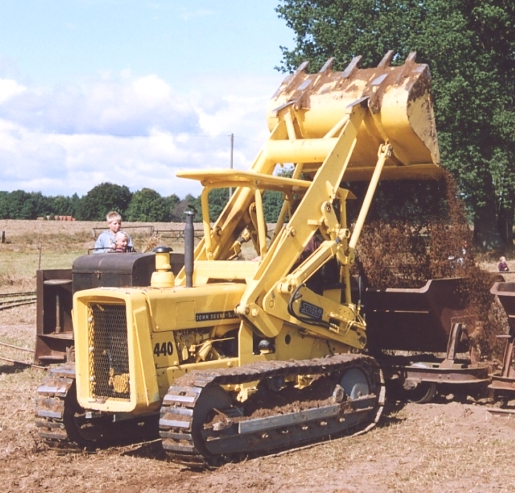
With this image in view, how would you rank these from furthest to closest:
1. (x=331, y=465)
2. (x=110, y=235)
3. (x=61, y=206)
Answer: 1. (x=61, y=206)
2. (x=110, y=235)
3. (x=331, y=465)

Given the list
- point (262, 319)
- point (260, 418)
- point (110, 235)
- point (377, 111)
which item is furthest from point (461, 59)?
point (260, 418)

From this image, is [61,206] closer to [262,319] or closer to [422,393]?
[422,393]

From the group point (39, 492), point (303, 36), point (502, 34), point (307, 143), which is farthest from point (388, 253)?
point (303, 36)

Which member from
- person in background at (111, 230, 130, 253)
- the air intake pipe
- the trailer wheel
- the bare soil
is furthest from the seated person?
the trailer wheel

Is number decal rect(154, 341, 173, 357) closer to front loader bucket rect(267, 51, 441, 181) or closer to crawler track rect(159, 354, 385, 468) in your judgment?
crawler track rect(159, 354, 385, 468)

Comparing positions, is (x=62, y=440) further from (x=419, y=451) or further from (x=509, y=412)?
(x=509, y=412)

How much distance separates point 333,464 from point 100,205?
321 feet

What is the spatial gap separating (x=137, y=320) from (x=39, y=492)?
1.71m

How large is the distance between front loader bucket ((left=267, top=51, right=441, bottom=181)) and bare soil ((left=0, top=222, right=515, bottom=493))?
10.2 ft

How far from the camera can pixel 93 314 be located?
8.94 meters

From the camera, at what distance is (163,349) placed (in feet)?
28.8

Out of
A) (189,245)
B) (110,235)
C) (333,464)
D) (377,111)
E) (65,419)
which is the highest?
(377,111)

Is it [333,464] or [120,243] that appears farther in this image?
[120,243]

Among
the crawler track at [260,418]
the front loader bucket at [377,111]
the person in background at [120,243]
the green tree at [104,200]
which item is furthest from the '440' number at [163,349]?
the green tree at [104,200]
